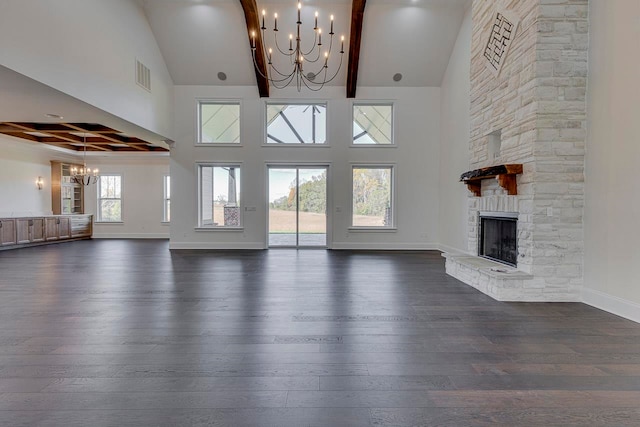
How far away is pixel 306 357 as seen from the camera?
240 centimetres

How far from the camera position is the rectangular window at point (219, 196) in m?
→ 8.48

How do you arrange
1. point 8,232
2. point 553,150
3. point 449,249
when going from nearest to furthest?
point 553,150 < point 449,249 < point 8,232

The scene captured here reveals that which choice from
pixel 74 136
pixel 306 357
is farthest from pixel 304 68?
pixel 306 357

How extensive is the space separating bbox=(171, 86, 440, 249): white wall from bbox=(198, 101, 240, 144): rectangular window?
20cm

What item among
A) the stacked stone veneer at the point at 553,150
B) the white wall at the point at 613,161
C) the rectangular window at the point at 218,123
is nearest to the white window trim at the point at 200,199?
the rectangular window at the point at 218,123

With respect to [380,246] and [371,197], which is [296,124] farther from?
[380,246]

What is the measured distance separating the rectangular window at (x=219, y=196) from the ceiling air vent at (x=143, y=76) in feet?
7.43

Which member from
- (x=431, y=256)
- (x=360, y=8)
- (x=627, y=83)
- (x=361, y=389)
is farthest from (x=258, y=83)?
(x=361, y=389)

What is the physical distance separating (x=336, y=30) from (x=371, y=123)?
2369 mm

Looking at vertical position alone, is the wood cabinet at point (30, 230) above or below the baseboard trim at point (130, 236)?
above

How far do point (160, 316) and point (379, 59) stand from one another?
7.26 meters

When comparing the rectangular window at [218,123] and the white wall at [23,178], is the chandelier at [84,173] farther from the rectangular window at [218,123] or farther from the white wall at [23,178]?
the rectangular window at [218,123]

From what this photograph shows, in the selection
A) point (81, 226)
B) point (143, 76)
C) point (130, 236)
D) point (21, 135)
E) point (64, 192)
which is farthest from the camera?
point (130, 236)

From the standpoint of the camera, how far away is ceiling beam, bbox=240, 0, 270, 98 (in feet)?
20.8
